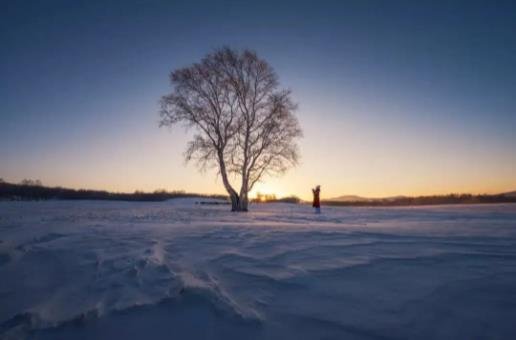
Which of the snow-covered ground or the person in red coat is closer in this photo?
the snow-covered ground

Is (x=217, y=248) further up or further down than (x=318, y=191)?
further down

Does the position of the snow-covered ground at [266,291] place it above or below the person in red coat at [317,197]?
below

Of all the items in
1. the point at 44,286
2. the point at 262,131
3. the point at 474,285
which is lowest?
the point at 44,286

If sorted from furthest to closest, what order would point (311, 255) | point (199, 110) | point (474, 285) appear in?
point (199, 110)
point (311, 255)
point (474, 285)

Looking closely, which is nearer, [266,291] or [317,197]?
[266,291]

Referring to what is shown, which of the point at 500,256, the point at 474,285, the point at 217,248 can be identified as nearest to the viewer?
the point at 474,285

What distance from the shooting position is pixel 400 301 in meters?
2.00

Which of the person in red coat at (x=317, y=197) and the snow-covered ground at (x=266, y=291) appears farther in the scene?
the person in red coat at (x=317, y=197)

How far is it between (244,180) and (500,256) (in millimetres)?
14015

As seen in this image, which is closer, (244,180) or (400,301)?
(400,301)

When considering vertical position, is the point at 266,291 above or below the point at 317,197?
below

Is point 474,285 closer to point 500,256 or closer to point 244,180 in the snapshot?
point 500,256

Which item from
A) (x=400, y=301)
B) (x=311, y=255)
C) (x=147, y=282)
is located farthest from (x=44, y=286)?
(x=400, y=301)

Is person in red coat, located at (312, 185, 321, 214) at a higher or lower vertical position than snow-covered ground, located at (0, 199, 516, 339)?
higher
